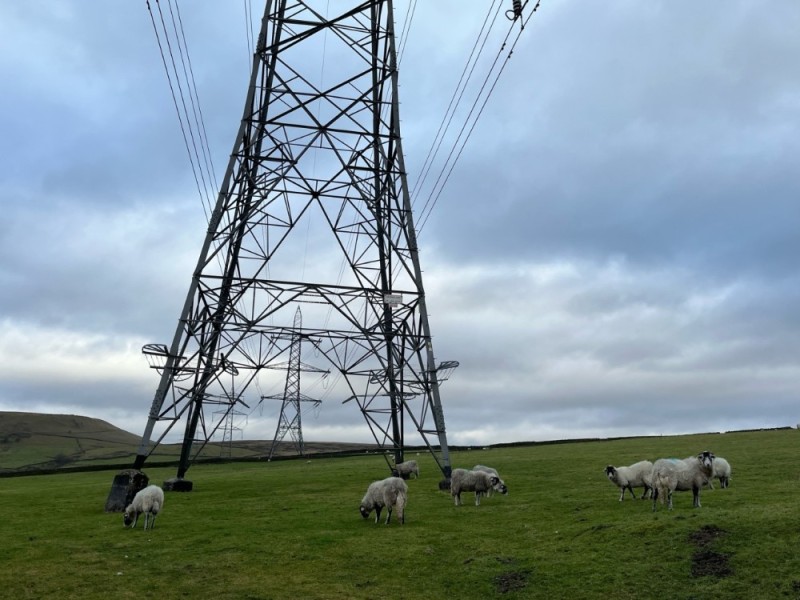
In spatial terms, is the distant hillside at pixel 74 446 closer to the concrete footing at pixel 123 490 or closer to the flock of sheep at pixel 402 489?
the concrete footing at pixel 123 490

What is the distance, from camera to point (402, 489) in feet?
74.3

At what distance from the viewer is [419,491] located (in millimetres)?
30781

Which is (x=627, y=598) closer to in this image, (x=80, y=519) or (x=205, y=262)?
(x=80, y=519)

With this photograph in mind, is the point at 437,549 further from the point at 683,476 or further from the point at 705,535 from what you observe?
the point at 683,476

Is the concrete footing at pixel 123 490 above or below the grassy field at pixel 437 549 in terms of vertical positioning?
above

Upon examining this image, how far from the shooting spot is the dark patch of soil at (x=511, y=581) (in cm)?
1522

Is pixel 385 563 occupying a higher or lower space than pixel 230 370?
lower

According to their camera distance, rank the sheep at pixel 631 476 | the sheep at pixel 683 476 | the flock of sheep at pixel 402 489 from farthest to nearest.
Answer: the sheep at pixel 631 476, the flock of sheep at pixel 402 489, the sheep at pixel 683 476

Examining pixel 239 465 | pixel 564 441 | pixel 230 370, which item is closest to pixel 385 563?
pixel 230 370

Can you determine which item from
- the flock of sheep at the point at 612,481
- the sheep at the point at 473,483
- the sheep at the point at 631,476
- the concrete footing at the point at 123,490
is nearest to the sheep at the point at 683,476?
the flock of sheep at the point at 612,481

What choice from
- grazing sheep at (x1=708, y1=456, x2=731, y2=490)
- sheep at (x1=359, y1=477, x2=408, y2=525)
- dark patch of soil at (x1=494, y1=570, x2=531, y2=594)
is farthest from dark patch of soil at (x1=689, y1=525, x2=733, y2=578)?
sheep at (x1=359, y1=477, x2=408, y2=525)

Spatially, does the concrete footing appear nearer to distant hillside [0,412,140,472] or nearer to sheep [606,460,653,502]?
sheep [606,460,653,502]

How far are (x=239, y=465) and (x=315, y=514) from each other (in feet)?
134

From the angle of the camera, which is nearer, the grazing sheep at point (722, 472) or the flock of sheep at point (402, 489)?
the flock of sheep at point (402, 489)
